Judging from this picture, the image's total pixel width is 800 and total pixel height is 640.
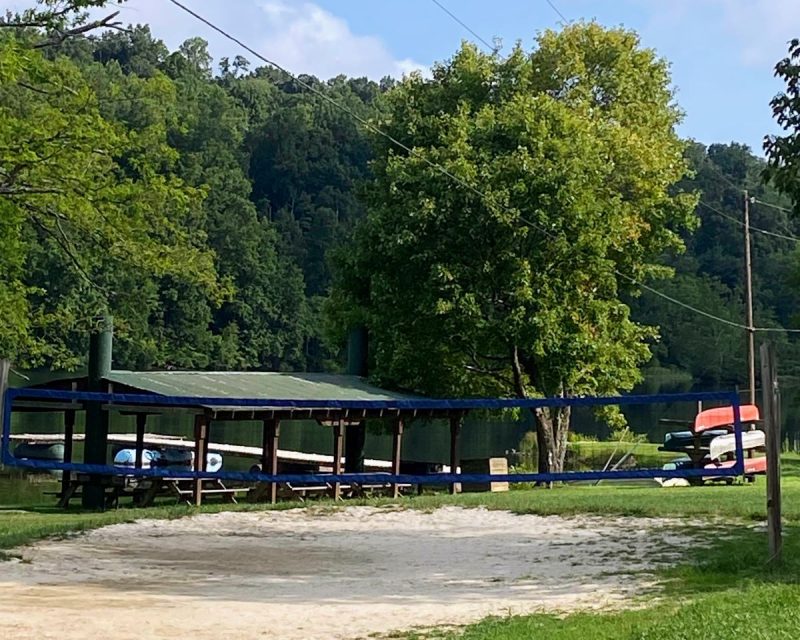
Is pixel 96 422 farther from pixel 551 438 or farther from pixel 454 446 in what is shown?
pixel 551 438

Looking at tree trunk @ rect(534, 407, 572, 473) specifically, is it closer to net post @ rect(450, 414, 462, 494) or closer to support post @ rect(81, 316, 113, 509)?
net post @ rect(450, 414, 462, 494)

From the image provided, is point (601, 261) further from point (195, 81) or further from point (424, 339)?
point (195, 81)

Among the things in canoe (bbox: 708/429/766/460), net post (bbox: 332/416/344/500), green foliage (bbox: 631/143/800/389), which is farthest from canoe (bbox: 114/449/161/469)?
green foliage (bbox: 631/143/800/389)

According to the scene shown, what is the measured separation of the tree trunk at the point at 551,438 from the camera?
99.8 ft

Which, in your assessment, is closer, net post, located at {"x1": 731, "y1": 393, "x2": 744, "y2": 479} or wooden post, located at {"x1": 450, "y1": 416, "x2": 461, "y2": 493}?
net post, located at {"x1": 731, "y1": 393, "x2": 744, "y2": 479}

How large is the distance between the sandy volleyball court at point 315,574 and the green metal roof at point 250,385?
586 cm

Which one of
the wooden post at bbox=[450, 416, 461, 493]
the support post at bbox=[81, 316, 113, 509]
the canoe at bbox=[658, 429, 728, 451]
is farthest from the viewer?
the canoe at bbox=[658, 429, 728, 451]

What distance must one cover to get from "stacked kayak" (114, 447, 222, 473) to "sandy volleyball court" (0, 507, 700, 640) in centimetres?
1319

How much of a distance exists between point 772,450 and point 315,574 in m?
3.87

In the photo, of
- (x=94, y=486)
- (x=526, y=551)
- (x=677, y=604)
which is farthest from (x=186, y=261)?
(x=677, y=604)

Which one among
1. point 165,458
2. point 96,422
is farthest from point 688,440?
point 96,422

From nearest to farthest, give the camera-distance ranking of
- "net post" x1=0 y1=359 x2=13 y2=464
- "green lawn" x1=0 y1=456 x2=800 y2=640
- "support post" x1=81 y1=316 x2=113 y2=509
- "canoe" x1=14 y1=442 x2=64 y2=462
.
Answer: "green lawn" x1=0 y1=456 x2=800 y2=640 → "net post" x1=0 y1=359 x2=13 y2=464 → "support post" x1=81 y1=316 x2=113 y2=509 → "canoe" x1=14 y1=442 x2=64 y2=462

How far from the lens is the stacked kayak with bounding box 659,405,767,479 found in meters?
24.6

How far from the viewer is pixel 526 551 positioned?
11.4 metres
